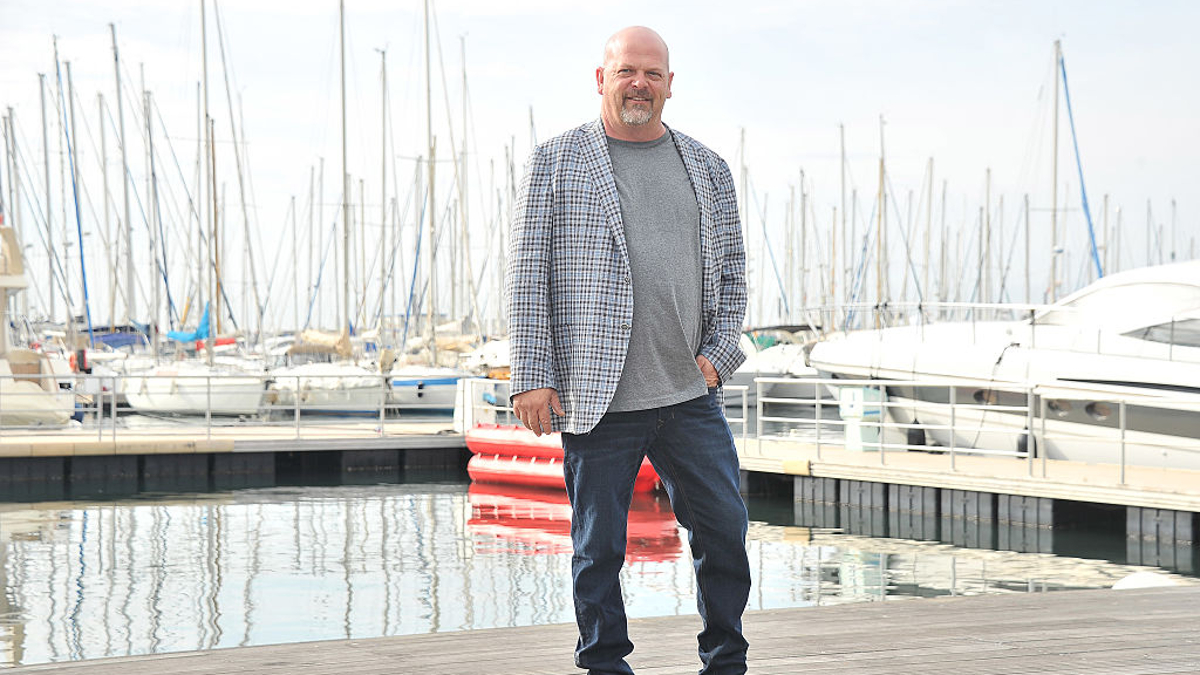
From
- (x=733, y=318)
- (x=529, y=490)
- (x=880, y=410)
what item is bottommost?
(x=529, y=490)

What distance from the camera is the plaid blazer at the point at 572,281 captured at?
355 cm

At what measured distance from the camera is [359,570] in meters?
12.0

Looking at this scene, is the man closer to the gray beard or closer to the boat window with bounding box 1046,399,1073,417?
the gray beard

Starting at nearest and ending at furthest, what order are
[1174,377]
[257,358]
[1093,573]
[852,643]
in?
1. [852,643]
2. [1093,573]
3. [1174,377]
4. [257,358]

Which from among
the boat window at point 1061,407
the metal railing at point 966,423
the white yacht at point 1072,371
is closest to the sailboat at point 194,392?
the metal railing at point 966,423

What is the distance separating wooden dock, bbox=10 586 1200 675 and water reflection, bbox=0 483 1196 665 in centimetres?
425

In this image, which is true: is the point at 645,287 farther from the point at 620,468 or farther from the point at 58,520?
the point at 58,520

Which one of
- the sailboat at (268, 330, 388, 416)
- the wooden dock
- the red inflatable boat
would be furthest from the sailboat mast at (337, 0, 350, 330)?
the wooden dock

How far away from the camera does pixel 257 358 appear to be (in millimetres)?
36344

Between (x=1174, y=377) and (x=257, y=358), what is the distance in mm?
26068

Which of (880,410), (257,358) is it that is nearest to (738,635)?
(880,410)

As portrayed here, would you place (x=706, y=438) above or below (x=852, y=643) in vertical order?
above

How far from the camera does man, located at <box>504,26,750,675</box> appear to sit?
140 inches

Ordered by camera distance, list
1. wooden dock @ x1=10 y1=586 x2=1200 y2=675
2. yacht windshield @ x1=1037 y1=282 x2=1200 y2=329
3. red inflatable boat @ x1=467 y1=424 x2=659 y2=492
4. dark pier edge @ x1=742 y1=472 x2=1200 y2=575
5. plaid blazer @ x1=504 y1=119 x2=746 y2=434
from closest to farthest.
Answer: plaid blazer @ x1=504 y1=119 x2=746 y2=434 → wooden dock @ x1=10 y1=586 x2=1200 y2=675 → dark pier edge @ x1=742 y1=472 x2=1200 y2=575 → yacht windshield @ x1=1037 y1=282 x2=1200 y2=329 → red inflatable boat @ x1=467 y1=424 x2=659 y2=492
